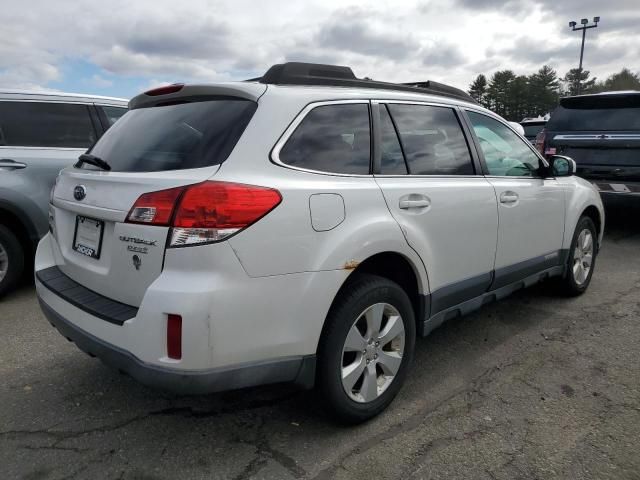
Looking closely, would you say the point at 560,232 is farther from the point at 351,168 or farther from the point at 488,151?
the point at 351,168

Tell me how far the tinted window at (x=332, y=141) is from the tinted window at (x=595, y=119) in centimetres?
549

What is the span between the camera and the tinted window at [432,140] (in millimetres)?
3039

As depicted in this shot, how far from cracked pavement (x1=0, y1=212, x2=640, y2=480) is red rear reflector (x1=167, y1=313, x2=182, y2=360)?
0.63 meters

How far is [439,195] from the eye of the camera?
9.97 feet

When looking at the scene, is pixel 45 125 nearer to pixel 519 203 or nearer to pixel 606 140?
pixel 519 203

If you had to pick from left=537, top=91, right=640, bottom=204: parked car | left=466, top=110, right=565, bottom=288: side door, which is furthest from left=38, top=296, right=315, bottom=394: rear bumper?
left=537, top=91, right=640, bottom=204: parked car

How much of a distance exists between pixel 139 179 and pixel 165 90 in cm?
70

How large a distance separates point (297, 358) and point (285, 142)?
0.98 meters

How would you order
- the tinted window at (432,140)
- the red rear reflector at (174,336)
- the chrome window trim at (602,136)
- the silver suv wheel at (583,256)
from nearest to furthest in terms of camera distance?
the red rear reflector at (174,336)
the tinted window at (432,140)
the silver suv wheel at (583,256)
the chrome window trim at (602,136)

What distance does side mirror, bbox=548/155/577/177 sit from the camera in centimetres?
421

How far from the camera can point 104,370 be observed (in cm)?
332

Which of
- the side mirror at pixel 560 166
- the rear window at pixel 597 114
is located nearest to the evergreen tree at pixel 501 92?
the rear window at pixel 597 114

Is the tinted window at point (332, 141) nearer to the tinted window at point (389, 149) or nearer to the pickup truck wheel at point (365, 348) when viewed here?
the tinted window at point (389, 149)

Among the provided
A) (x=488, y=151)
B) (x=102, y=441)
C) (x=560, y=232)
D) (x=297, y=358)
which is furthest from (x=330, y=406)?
(x=560, y=232)
